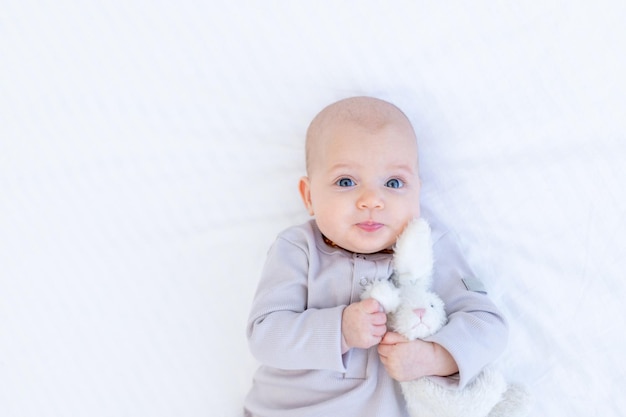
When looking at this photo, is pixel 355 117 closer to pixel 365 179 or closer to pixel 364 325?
pixel 365 179

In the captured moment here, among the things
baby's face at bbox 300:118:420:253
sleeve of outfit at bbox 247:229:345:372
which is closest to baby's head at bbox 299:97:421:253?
baby's face at bbox 300:118:420:253

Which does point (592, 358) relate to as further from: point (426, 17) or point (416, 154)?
point (426, 17)

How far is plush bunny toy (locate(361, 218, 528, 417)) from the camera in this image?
1.29 meters

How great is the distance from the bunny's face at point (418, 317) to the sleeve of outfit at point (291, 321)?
0.11 meters

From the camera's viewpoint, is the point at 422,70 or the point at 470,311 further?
the point at 422,70

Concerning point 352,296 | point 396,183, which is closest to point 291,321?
point 352,296

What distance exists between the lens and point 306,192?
4.91ft

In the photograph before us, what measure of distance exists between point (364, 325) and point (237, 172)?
20.4 inches

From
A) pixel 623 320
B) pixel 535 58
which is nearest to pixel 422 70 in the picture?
pixel 535 58

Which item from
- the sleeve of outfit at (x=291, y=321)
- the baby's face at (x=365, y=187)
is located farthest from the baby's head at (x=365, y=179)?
the sleeve of outfit at (x=291, y=321)

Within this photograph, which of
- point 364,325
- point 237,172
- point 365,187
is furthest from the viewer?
point 237,172

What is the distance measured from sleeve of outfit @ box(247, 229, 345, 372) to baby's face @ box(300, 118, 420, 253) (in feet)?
0.35

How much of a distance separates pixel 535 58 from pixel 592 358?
2.14 ft

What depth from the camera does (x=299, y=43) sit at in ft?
5.17
